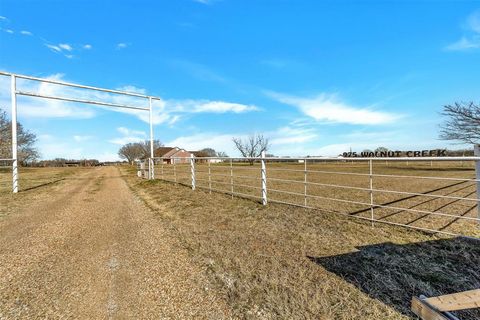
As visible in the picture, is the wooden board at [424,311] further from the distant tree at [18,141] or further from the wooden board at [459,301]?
the distant tree at [18,141]

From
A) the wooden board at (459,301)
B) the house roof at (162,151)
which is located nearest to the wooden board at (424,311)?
the wooden board at (459,301)

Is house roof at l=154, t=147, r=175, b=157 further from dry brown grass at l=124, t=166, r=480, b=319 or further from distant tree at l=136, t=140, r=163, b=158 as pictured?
dry brown grass at l=124, t=166, r=480, b=319

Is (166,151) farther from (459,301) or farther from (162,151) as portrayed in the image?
(459,301)

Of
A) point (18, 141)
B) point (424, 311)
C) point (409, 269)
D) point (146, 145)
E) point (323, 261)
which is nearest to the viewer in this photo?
point (424, 311)

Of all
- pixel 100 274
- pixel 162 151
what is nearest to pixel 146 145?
pixel 162 151

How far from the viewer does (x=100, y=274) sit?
3195mm

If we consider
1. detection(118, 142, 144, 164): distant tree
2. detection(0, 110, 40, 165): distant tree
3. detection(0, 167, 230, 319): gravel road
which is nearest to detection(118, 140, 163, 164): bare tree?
detection(118, 142, 144, 164): distant tree

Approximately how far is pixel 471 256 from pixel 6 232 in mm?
7366

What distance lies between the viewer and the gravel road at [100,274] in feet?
8.13

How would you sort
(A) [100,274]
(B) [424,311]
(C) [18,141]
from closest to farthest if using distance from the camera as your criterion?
(B) [424,311], (A) [100,274], (C) [18,141]

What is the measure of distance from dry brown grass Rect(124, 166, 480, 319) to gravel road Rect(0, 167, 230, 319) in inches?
11.8

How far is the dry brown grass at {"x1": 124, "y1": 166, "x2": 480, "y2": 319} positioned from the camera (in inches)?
96.7

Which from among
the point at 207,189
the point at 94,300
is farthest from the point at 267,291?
the point at 207,189

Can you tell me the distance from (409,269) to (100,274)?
11.6 ft
